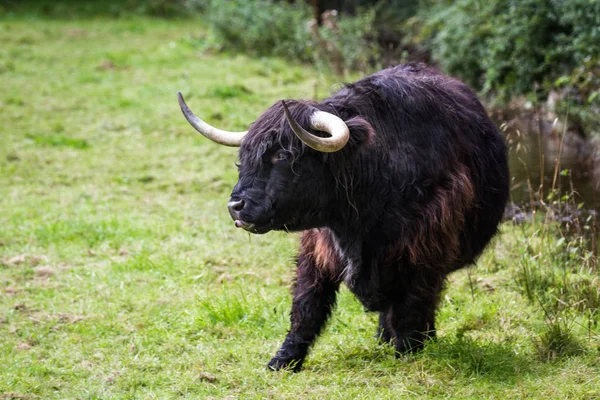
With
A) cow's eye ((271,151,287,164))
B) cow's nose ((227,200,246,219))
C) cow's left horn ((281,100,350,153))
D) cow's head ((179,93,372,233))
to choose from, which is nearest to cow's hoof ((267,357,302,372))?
cow's head ((179,93,372,233))

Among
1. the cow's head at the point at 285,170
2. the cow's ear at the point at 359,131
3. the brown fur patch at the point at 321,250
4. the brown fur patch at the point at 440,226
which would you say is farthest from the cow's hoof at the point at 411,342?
the cow's ear at the point at 359,131

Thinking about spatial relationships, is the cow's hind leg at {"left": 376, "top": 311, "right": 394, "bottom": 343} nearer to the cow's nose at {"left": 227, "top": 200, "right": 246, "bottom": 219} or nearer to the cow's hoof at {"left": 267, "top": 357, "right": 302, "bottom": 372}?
the cow's hoof at {"left": 267, "top": 357, "right": 302, "bottom": 372}

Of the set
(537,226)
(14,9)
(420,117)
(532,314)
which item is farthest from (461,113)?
(14,9)

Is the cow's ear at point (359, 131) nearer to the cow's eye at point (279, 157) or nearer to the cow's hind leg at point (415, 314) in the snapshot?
the cow's eye at point (279, 157)

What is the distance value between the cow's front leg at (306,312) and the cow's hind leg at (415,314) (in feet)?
1.32

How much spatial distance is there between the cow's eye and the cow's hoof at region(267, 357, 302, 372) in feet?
3.99

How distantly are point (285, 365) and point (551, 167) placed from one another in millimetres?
5107

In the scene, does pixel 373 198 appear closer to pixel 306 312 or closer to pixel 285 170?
pixel 285 170

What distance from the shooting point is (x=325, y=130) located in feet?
14.1

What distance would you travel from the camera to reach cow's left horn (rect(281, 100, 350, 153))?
13.4ft

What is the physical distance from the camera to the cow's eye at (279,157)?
4348 mm

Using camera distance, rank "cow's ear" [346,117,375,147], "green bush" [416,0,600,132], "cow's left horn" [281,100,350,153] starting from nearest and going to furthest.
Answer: "cow's left horn" [281,100,350,153] → "cow's ear" [346,117,375,147] → "green bush" [416,0,600,132]

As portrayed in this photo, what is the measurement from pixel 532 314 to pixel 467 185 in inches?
A: 56.0

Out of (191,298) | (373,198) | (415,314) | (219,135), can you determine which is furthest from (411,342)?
(191,298)
